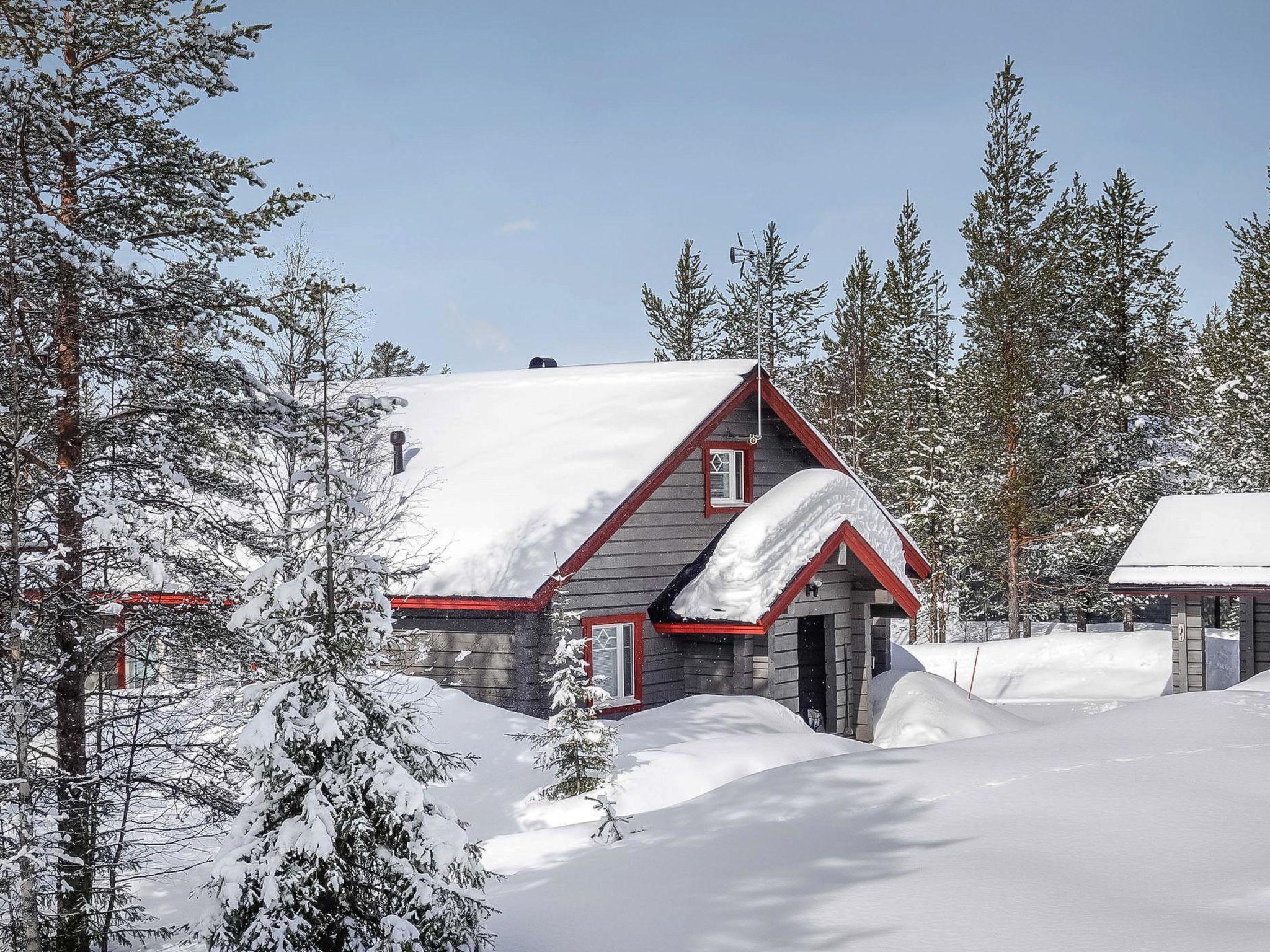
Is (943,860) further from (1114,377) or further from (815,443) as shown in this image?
(1114,377)

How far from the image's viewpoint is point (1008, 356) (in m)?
33.8

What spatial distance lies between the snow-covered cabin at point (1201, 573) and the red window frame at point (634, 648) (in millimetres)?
10327

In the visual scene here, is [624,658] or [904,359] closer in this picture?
[624,658]

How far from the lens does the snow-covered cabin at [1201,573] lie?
68.4 ft

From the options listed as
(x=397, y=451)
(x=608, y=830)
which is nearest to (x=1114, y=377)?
(x=397, y=451)

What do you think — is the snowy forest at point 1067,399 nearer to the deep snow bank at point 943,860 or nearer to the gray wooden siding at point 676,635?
the gray wooden siding at point 676,635

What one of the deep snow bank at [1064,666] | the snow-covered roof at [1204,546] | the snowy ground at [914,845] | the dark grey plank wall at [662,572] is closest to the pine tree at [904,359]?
the deep snow bank at [1064,666]

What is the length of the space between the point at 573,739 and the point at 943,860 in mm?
A: 5674

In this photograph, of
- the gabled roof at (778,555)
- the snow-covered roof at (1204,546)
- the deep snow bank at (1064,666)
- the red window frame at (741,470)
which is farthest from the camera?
the deep snow bank at (1064,666)

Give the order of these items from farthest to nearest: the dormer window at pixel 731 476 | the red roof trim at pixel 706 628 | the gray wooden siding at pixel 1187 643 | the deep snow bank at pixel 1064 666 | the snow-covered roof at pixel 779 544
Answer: the deep snow bank at pixel 1064 666 < the gray wooden siding at pixel 1187 643 < the dormer window at pixel 731 476 < the snow-covered roof at pixel 779 544 < the red roof trim at pixel 706 628

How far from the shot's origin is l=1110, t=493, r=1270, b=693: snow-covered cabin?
2084 cm

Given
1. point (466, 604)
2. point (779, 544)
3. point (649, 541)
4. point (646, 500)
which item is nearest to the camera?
point (466, 604)

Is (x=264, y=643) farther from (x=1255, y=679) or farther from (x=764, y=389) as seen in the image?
(x=1255, y=679)

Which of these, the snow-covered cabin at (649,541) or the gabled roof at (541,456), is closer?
the gabled roof at (541,456)
